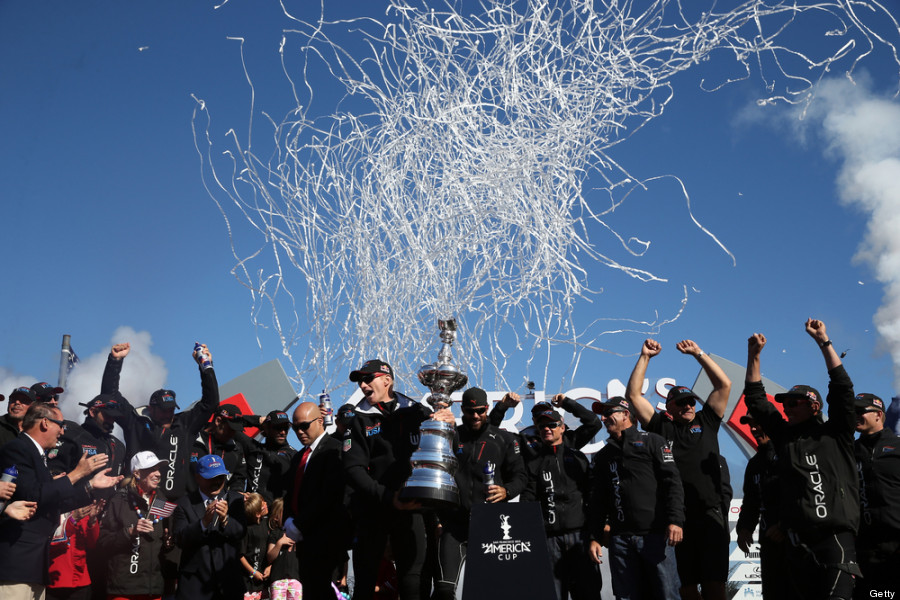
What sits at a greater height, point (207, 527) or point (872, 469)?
point (872, 469)

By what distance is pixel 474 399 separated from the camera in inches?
277

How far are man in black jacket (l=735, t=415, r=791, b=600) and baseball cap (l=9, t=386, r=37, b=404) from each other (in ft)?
22.4

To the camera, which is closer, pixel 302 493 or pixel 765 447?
pixel 302 493

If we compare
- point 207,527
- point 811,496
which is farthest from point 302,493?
point 811,496

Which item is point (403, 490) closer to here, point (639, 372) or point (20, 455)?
point (639, 372)

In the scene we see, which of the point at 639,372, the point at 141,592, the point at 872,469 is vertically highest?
the point at 639,372

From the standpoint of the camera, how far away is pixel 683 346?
6320mm

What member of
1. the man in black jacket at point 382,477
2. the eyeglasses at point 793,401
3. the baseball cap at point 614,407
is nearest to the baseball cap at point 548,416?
the baseball cap at point 614,407

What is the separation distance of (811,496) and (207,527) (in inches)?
170

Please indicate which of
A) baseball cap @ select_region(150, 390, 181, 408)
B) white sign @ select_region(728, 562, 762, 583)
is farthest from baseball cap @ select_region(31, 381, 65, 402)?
white sign @ select_region(728, 562, 762, 583)

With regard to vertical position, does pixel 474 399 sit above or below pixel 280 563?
above

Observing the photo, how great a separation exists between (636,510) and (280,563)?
3.79 meters

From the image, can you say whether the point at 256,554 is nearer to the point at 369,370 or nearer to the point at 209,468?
the point at 209,468

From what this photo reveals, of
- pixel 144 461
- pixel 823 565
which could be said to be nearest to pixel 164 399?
pixel 144 461
